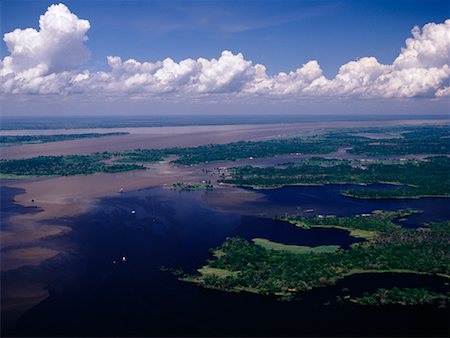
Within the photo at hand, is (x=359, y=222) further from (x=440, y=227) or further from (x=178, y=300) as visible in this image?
(x=178, y=300)

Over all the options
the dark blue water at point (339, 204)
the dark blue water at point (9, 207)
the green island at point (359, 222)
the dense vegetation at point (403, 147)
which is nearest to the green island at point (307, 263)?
the green island at point (359, 222)

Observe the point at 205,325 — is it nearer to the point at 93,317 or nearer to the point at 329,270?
the point at 93,317

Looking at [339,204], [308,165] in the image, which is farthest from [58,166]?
[339,204]

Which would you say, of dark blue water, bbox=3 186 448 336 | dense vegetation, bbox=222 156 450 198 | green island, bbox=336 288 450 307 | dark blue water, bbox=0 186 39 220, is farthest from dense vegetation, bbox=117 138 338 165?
green island, bbox=336 288 450 307

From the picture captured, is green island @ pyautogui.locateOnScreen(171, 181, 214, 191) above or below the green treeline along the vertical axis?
above

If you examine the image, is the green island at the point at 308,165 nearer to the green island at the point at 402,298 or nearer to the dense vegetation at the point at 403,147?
the dense vegetation at the point at 403,147

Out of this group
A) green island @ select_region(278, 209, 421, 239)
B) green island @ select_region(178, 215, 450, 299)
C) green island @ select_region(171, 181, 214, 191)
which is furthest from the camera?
green island @ select_region(171, 181, 214, 191)

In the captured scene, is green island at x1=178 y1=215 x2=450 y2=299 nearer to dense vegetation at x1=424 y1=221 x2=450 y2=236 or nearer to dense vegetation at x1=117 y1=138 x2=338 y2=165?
dense vegetation at x1=424 y1=221 x2=450 y2=236

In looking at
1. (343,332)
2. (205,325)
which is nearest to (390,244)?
(343,332)
